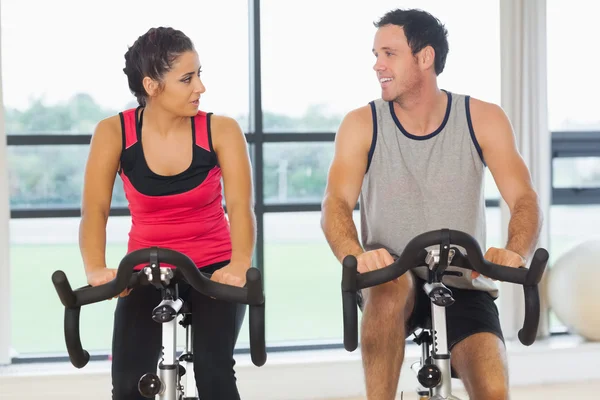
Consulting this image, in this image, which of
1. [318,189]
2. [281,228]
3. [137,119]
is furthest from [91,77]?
[281,228]

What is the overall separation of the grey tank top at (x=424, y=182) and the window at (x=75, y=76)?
1.75 m

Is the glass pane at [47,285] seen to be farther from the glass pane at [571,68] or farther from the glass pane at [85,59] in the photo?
the glass pane at [571,68]

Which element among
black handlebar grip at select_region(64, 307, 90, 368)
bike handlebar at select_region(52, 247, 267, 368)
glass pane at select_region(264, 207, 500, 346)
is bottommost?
glass pane at select_region(264, 207, 500, 346)

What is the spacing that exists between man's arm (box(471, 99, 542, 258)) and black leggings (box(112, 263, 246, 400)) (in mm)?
831

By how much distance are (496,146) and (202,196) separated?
33.6 inches

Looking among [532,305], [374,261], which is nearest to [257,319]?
[374,261]

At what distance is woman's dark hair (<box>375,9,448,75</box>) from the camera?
7.68 ft

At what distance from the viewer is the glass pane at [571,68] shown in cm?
419

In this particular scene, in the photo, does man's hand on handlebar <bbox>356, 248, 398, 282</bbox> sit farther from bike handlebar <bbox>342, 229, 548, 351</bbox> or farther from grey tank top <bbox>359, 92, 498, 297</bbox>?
grey tank top <bbox>359, 92, 498, 297</bbox>

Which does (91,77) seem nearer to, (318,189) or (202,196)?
(318,189)

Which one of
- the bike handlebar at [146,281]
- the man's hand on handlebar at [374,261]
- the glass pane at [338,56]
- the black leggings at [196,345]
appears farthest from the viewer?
the glass pane at [338,56]

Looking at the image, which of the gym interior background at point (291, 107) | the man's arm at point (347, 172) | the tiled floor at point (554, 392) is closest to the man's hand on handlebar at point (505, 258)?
the man's arm at point (347, 172)

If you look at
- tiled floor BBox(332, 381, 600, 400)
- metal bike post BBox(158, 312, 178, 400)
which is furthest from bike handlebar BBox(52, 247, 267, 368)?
tiled floor BBox(332, 381, 600, 400)

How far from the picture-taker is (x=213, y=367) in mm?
1924
